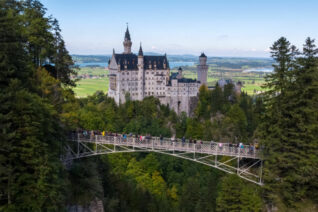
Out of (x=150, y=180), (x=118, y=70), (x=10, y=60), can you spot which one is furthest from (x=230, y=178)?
(x=118, y=70)

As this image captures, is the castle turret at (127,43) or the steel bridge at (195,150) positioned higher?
the castle turret at (127,43)

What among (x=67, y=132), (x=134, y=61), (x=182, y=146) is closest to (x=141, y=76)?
(x=134, y=61)

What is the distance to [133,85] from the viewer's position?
86875 millimetres

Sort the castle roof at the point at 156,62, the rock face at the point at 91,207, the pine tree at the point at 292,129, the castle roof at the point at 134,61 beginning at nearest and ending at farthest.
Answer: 1. the pine tree at the point at 292,129
2. the rock face at the point at 91,207
3. the castle roof at the point at 134,61
4. the castle roof at the point at 156,62

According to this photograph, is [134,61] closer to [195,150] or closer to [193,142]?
[193,142]

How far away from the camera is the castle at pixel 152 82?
8650 cm

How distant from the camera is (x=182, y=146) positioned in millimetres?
29266

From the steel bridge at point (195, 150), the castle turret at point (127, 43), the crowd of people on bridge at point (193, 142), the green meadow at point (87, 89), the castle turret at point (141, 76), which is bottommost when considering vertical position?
the green meadow at point (87, 89)

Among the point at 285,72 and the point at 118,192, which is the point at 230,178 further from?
the point at 118,192

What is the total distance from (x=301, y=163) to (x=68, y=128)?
20.6 metres

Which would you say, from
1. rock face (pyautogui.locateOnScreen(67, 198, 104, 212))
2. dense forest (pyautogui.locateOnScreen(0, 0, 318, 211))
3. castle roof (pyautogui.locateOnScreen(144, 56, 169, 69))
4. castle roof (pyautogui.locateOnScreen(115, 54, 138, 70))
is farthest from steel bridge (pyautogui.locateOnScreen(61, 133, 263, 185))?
castle roof (pyautogui.locateOnScreen(144, 56, 169, 69))

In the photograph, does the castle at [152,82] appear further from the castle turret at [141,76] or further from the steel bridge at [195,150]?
the steel bridge at [195,150]

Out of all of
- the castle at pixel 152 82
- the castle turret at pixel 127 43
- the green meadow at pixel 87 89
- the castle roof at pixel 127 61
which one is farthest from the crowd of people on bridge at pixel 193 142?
the green meadow at pixel 87 89

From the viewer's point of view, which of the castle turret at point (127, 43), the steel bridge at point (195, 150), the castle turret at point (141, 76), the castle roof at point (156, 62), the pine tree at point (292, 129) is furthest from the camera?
the castle turret at point (127, 43)
